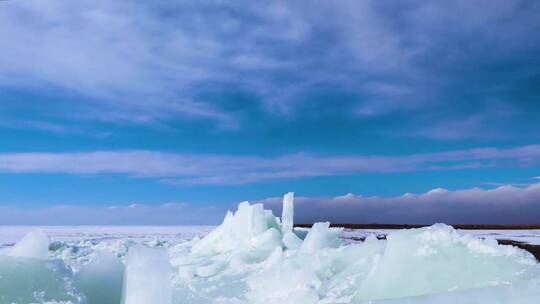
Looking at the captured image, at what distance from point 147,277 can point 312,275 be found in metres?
3.58

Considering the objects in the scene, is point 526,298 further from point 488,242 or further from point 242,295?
point 242,295

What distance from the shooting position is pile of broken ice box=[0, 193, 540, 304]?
12.2ft

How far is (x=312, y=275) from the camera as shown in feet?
22.8

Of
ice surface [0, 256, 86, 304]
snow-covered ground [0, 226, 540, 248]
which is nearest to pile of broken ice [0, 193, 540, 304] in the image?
ice surface [0, 256, 86, 304]

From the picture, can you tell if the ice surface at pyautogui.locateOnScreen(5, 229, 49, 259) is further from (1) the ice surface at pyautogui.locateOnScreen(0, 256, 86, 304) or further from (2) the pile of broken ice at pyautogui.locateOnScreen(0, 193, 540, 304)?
(1) the ice surface at pyautogui.locateOnScreen(0, 256, 86, 304)

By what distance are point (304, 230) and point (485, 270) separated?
8315mm

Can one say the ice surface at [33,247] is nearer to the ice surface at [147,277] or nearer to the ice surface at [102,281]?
the ice surface at [102,281]

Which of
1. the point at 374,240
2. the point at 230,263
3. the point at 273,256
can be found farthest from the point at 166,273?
the point at 230,263

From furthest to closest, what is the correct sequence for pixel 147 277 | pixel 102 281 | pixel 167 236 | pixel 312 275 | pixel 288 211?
pixel 167 236 → pixel 288 211 → pixel 312 275 → pixel 102 281 → pixel 147 277

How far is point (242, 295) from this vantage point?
24.2 ft

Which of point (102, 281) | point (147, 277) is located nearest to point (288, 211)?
point (102, 281)

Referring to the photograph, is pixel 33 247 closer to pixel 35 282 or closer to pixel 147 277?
pixel 35 282

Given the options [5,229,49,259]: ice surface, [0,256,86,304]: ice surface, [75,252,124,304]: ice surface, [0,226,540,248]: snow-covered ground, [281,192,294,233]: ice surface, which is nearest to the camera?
[0,256,86,304]: ice surface

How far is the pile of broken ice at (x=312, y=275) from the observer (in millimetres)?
3711
